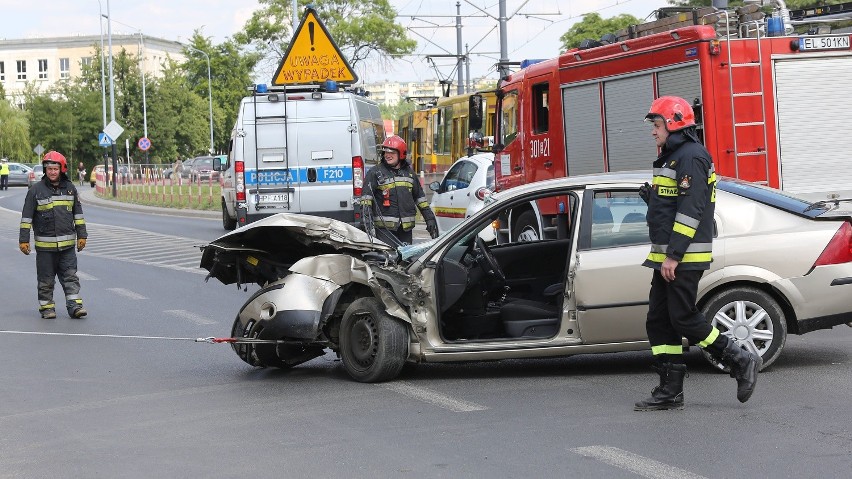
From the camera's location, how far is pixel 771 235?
802 cm

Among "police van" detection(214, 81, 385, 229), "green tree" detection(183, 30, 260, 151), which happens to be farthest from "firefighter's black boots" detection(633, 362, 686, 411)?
"green tree" detection(183, 30, 260, 151)

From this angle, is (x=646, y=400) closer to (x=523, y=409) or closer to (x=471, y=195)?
(x=523, y=409)

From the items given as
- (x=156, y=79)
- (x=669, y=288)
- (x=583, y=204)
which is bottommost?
(x=669, y=288)

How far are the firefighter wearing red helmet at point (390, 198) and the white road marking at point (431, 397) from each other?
11.4 ft

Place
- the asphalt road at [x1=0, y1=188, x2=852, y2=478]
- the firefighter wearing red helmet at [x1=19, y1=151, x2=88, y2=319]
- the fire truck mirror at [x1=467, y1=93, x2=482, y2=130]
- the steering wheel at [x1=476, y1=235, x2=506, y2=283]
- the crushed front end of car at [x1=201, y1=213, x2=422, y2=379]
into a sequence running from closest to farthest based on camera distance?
the asphalt road at [x1=0, y1=188, x2=852, y2=478] → the crushed front end of car at [x1=201, y1=213, x2=422, y2=379] → the steering wheel at [x1=476, y1=235, x2=506, y2=283] → the firefighter wearing red helmet at [x1=19, y1=151, x2=88, y2=319] → the fire truck mirror at [x1=467, y1=93, x2=482, y2=130]

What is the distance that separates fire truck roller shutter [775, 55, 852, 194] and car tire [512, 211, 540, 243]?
343 centimetres

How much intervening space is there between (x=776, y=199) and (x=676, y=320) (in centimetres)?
171

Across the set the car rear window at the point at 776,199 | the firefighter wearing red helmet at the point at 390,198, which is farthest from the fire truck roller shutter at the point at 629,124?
the car rear window at the point at 776,199

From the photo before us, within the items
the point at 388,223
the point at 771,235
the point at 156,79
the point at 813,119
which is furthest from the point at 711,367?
the point at 156,79

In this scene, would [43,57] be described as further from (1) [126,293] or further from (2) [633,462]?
(2) [633,462]

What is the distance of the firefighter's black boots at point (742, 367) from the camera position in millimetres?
6891

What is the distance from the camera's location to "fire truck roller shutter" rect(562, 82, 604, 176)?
14836 millimetres

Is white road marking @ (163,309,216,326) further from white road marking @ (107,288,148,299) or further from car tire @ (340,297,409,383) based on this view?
car tire @ (340,297,409,383)

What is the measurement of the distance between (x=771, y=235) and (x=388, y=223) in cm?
450
